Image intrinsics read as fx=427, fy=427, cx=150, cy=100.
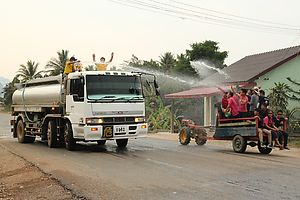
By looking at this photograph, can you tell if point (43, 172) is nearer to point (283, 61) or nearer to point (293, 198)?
point (293, 198)

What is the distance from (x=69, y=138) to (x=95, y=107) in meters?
1.93

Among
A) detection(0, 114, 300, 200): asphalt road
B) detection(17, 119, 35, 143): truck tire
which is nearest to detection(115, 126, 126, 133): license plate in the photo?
detection(0, 114, 300, 200): asphalt road

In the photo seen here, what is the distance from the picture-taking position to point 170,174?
967cm

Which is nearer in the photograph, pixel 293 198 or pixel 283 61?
pixel 293 198

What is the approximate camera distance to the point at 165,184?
27.9 ft

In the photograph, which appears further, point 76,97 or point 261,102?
point 261,102

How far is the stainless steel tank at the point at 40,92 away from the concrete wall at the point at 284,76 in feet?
42.2

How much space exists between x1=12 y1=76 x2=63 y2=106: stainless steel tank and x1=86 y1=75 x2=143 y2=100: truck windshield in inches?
78.3

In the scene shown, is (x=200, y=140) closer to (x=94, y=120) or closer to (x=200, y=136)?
(x=200, y=136)

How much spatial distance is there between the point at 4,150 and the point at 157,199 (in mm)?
10586

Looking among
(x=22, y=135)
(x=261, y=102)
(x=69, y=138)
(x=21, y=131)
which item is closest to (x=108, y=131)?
(x=69, y=138)

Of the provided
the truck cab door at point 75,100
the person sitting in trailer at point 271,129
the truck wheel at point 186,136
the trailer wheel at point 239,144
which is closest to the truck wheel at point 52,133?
the truck cab door at point 75,100

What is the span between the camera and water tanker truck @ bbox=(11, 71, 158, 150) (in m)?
13.7

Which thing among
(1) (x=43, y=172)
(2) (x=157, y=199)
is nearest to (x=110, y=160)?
(1) (x=43, y=172)
